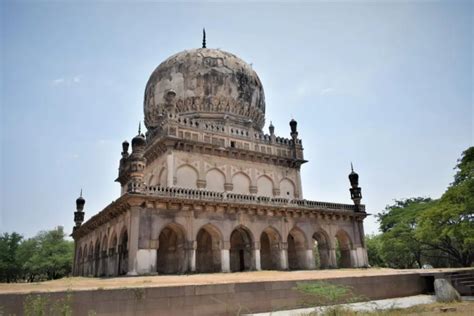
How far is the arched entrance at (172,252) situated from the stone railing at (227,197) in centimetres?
168

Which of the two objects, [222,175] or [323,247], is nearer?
[323,247]

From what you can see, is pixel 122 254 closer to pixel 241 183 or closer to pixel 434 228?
pixel 241 183

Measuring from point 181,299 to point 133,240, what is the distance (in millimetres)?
8936

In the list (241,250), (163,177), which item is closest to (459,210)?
(241,250)

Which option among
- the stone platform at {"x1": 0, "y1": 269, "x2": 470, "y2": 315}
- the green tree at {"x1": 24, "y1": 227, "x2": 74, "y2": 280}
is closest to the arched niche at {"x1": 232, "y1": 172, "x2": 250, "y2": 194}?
the stone platform at {"x1": 0, "y1": 269, "x2": 470, "y2": 315}

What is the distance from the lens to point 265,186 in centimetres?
2522

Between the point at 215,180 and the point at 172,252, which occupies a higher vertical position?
the point at 215,180

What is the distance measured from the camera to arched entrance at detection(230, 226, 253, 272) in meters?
20.5

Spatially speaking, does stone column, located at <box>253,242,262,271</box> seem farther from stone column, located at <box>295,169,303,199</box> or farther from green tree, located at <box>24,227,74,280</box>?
green tree, located at <box>24,227,74,280</box>

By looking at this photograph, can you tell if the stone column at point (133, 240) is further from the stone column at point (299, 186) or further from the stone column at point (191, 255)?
the stone column at point (299, 186)

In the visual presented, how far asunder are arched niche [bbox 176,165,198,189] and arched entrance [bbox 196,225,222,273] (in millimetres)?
2936

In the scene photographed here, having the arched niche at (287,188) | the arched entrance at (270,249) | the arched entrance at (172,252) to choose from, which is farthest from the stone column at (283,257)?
the arched entrance at (172,252)

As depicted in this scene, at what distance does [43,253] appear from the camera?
41188 millimetres

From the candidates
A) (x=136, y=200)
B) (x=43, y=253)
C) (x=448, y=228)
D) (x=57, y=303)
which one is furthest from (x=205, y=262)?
(x=43, y=253)
